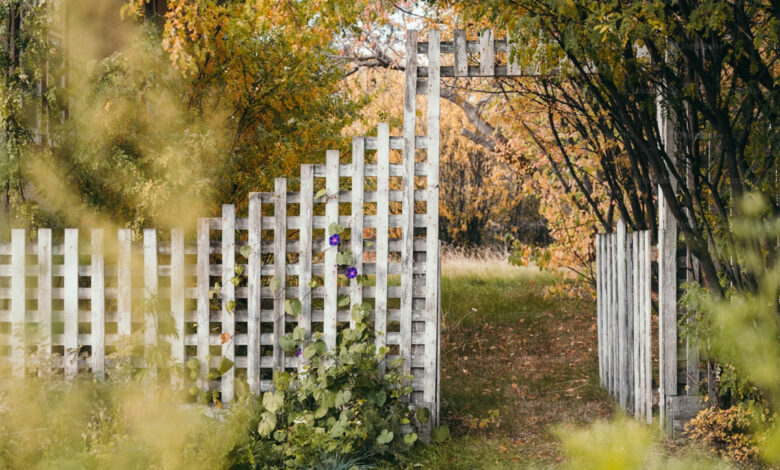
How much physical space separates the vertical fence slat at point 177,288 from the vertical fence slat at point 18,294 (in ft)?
3.18

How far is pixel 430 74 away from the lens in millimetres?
A: 4605

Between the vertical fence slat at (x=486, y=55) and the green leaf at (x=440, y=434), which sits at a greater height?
the vertical fence slat at (x=486, y=55)

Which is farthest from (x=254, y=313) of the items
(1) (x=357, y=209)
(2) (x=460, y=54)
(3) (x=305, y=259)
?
(2) (x=460, y=54)

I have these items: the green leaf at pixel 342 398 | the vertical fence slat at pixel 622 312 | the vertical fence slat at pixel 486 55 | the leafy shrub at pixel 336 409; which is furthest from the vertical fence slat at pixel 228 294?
the vertical fence slat at pixel 622 312

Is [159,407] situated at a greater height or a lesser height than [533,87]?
lesser

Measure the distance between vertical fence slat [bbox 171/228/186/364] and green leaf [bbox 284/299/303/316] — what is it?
2.20ft

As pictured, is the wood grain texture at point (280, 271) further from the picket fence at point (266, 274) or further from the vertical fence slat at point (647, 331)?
the vertical fence slat at point (647, 331)

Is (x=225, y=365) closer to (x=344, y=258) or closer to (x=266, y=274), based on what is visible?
(x=266, y=274)

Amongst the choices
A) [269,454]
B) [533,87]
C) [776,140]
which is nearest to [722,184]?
[776,140]

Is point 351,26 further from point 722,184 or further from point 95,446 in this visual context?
point 95,446

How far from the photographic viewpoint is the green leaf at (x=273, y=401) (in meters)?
4.33

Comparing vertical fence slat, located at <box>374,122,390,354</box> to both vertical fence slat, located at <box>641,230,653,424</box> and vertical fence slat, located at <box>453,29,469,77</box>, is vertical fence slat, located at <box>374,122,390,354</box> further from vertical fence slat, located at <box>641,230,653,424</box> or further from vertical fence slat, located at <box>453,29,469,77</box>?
vertical fence slat, located at <box>641,230,653,424</box>

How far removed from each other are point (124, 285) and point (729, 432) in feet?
12.7

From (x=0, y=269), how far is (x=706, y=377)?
15.3 feet
